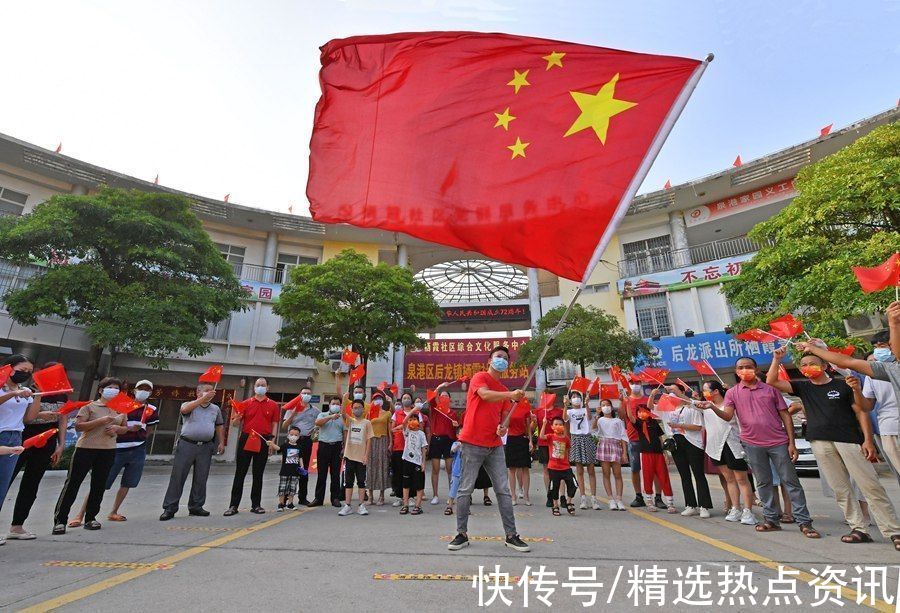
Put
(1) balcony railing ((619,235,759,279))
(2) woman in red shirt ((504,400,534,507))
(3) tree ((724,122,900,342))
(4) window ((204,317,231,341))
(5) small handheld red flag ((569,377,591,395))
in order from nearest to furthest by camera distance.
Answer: (2) woman in red shirt ((504,400,534,507)) → (5) small handheld red flag ((569,377,591,395)) → (3) tree ((724,122,900,342)) → (4) window ((204,317,231,341)) → (1) balcony railing ((619,235,759,279))

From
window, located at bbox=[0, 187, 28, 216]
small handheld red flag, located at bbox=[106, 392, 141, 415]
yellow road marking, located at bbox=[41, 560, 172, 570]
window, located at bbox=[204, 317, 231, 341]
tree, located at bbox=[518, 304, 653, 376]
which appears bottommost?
yellow road marking, located at bbox=[41, 560, 172, 570]

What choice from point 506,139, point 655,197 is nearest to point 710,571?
point 506,139

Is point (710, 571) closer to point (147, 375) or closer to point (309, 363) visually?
point (309, 363)

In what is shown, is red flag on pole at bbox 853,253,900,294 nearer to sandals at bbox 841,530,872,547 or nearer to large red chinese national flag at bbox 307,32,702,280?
large red chinese national flag at bbox 307,32,702,280

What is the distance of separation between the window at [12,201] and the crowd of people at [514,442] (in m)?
19.3

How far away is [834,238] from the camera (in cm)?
1124

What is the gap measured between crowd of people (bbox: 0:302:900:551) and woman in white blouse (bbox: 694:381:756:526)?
0.02 m

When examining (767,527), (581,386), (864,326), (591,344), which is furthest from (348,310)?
(864,326)

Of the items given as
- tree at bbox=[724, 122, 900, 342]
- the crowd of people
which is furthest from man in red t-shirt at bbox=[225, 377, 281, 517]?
→ tree at bbox=[724, 122, 900, 342]

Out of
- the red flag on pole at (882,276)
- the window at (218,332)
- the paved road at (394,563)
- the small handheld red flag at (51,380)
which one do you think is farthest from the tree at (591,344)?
the small handheld red flag at (51,380)

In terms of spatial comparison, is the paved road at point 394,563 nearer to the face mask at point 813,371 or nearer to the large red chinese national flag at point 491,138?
the face mask at point 813,371

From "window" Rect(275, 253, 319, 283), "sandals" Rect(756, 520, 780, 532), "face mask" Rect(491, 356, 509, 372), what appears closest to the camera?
"face mask" Rect(491, 356, 509, 372)

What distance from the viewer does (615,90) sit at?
14.2ft

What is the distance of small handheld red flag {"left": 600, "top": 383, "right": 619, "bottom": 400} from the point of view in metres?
8.08
